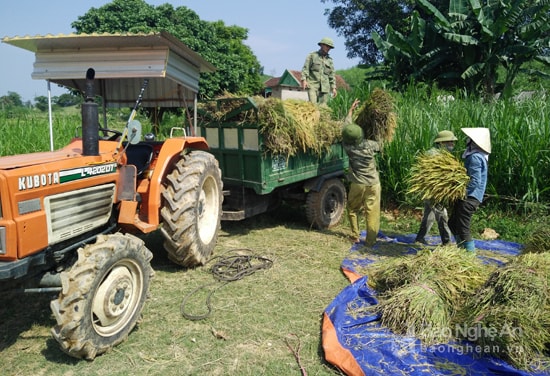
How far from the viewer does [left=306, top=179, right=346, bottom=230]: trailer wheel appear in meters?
A: 6.56

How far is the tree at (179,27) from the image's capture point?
20219 millimetres

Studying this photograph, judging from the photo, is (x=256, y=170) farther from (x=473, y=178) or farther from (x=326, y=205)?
(x=473, y=178)

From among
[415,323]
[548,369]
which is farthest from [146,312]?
[548,369]

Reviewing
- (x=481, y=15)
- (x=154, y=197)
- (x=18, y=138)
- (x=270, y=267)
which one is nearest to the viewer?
(x=154, y=197)

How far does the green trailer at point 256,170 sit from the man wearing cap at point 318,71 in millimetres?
1968

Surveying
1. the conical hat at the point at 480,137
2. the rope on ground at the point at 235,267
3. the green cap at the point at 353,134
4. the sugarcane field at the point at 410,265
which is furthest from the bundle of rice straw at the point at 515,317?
the green cap at the point at 353,134

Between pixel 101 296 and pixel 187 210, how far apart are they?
1420 millimetres

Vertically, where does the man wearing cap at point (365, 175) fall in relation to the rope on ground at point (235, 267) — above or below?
above

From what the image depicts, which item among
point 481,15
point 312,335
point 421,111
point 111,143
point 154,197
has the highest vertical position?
point 481,15

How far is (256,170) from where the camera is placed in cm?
563

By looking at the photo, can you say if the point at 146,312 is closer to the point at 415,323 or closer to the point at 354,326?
the point at 354,326

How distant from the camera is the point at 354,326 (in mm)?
3539

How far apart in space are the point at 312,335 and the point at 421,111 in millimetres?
6081

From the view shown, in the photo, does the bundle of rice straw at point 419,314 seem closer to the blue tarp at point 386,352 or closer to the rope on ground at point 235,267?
the blue tarp at point 386,352
